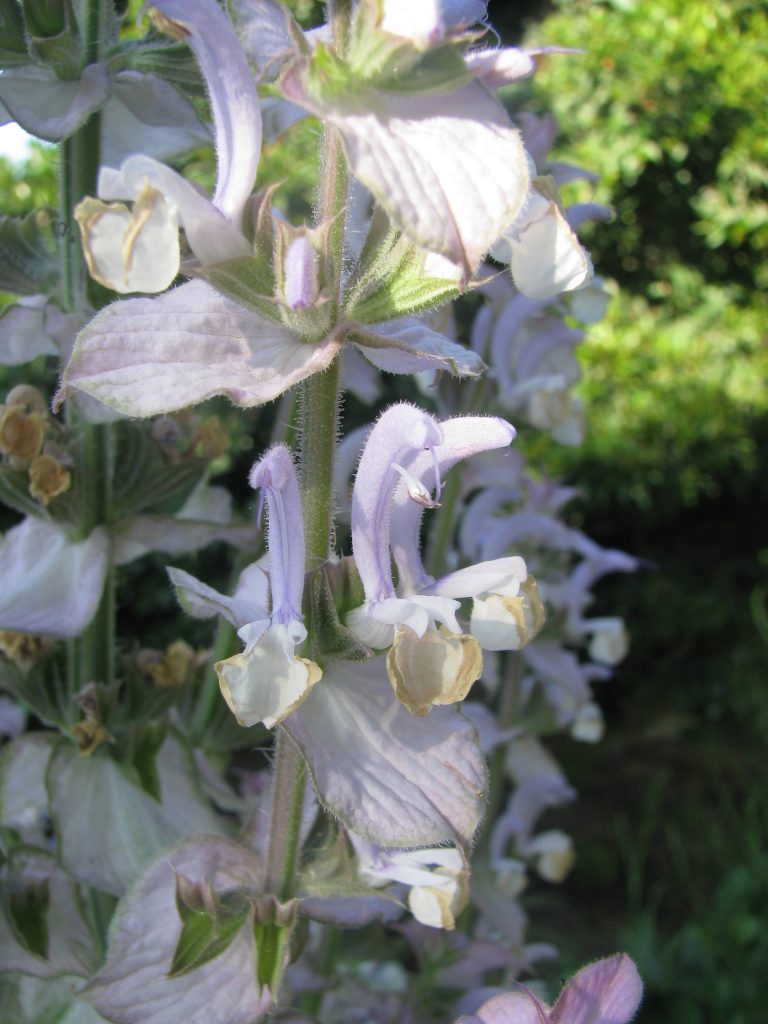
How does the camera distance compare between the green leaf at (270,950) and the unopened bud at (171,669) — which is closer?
the green leaf at (270,950)

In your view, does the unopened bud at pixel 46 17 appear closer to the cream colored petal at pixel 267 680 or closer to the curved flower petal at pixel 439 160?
the curved flower petal at pixel 439 160

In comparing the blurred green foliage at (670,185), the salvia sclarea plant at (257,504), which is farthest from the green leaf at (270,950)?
the blurred green foliage at (670,185)

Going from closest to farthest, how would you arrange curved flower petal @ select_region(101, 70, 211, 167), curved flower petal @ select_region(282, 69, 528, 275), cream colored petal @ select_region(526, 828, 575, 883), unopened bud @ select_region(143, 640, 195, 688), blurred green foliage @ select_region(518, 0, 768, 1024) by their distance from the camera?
1. curved flower petal @ select_region(282, 69, 528, 275)
2. curved flower petal @ select_region(101, 70, 211, 167)
3. unopened bud @ select_region(143, 640, 195, 688)
4. cream colored petal @ select_region(526, 828, 575, 883)
5. blurred green foliage @ select_region(518, 0, 768, 1024)

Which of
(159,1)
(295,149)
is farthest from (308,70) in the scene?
(295,149)

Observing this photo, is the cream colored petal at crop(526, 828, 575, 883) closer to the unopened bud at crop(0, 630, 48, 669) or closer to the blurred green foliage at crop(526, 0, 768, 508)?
the unopened bud at crop(0, 630, 48, 669)

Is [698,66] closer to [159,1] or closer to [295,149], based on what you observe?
[295,149]

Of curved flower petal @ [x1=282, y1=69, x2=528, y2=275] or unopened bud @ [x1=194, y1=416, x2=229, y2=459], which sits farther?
unopened bud @ [x1=194, y1=416, x2=229, y2=459]

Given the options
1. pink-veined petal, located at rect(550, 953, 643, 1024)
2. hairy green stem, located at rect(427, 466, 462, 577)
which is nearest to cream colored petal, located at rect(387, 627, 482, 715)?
pink-veined petal, located at rect(550, 953, 643, 1024)

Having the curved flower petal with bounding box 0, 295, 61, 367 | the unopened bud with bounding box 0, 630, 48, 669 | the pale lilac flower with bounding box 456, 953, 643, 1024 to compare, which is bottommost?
the unopened bud with bounding box 0, 630, 48, 669
